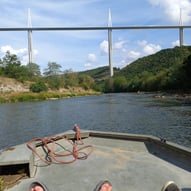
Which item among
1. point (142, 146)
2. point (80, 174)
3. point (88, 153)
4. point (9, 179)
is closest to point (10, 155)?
point (9, 179)

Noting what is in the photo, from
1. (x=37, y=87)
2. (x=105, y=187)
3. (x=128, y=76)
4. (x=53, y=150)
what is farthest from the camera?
(x=128, y=76)

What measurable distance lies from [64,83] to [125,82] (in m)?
28.8

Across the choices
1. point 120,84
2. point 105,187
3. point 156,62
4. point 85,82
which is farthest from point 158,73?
point 105,187

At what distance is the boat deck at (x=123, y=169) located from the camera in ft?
13.5

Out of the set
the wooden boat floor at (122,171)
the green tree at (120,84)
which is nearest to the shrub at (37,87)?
the green tree at (120,84)

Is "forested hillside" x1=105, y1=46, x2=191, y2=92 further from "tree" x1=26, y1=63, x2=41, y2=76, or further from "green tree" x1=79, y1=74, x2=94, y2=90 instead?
"tree" x1=26, y1=63, x2=41, y2=76

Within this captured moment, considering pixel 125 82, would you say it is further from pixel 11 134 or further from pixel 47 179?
pixel 47 179

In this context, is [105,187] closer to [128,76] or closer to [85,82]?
[85,82]

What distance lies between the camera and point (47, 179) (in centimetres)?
443

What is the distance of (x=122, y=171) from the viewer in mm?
4586

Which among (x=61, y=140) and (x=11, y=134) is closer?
(x=61, y=140)

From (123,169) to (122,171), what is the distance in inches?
3.7

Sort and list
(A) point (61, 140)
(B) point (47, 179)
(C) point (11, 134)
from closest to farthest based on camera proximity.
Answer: (B) point (47, 179)
(A) point (61, 140)
(C) point (11, 134)

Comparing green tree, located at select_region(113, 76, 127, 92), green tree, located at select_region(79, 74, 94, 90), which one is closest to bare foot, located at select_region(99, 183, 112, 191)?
green tree, located at select_region(79, 74, 94, 90)
